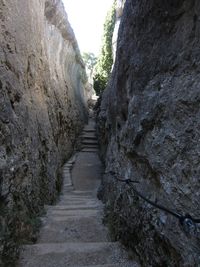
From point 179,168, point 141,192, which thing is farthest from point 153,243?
point 179,168

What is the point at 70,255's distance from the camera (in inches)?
127

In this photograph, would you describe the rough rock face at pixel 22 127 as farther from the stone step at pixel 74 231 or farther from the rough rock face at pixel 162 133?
the rough rock face at pixel 162 133

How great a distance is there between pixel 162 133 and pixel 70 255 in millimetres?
1621

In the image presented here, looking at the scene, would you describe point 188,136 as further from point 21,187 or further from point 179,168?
point 21,187

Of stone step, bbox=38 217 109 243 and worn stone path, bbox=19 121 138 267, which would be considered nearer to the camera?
worn stone path, bbox=19 121 138 267

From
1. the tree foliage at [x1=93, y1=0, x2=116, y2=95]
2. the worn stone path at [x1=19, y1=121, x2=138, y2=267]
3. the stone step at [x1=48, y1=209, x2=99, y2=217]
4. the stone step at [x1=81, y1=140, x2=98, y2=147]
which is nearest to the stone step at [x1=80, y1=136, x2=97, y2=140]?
the stone step at [x1=81, y1=140, x2=98, y2=147]

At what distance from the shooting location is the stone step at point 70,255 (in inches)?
Answer: 121

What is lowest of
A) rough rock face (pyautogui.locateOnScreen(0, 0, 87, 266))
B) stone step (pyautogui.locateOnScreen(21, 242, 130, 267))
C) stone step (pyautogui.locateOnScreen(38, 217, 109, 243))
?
stone step (pyautogui.locateOnScreen(38, 217, 109, 243))

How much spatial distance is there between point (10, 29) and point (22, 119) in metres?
1.29

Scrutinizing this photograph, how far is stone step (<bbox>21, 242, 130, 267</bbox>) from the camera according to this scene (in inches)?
121

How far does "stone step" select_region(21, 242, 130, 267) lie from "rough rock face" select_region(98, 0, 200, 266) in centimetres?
23

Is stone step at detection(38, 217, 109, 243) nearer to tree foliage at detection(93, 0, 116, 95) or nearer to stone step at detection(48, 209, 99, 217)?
stone step at detection(48, 209, 99, 217)

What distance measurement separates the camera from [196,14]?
8.13 feet

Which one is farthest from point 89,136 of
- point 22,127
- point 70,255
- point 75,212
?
point 70,255
